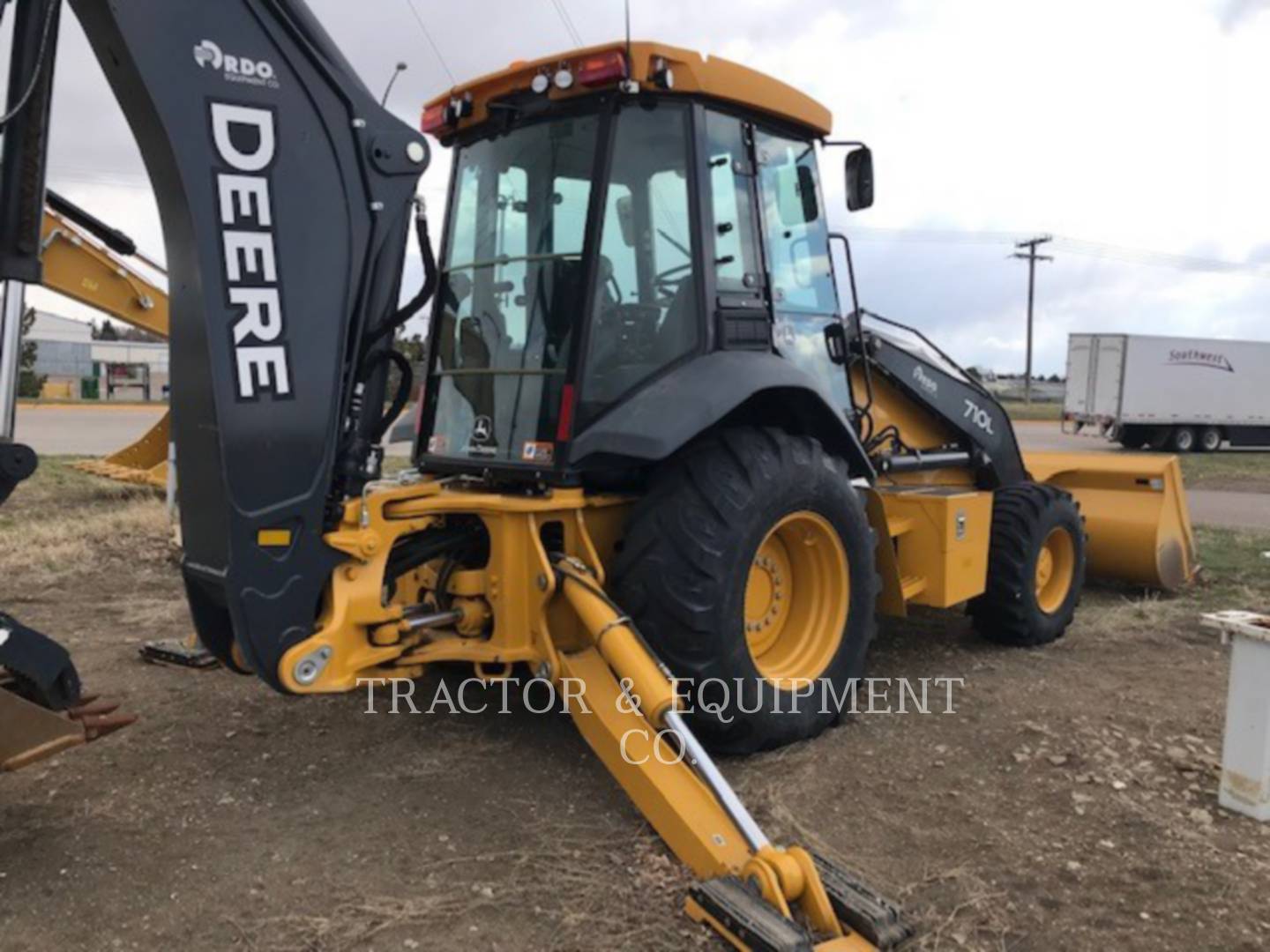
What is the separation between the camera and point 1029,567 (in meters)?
5.66

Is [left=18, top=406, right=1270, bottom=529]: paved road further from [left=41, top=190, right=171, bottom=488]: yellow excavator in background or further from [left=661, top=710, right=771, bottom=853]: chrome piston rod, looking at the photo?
[left=661, top=710, right=771, bottom=853]: chrome piston rod

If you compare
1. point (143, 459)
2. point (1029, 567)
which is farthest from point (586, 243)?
point (143, 459)

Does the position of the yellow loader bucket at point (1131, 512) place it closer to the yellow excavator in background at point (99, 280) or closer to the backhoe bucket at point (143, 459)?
the yellow excavator in background at point (99, 280)

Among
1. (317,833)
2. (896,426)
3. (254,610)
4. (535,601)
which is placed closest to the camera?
(254,610)

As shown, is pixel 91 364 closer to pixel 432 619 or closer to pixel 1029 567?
pixel 1029 567

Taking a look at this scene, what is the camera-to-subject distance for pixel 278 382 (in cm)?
319


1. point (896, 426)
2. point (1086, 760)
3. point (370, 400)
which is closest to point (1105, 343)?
point (896, 426)

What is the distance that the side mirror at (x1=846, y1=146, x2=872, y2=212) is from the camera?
15.7 ft

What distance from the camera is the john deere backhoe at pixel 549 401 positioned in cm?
305

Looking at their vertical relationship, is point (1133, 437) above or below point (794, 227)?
below

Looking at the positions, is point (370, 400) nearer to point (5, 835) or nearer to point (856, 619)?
point (5, 835)

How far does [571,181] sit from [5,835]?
2.94 m

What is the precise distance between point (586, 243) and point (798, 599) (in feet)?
5.59

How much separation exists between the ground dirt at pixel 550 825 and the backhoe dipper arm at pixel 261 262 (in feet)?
2.15
